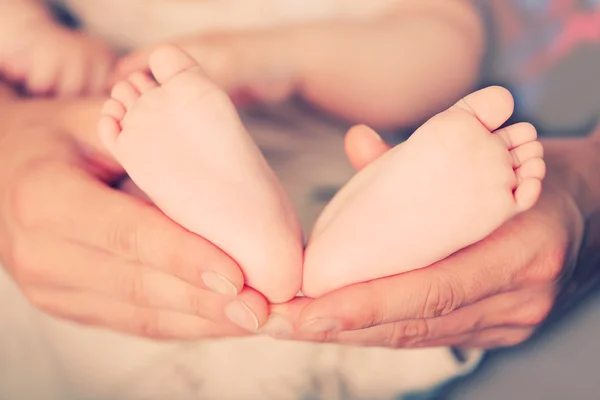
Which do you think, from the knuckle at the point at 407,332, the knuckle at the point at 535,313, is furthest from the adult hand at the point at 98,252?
the knuckle at the point at 535,313

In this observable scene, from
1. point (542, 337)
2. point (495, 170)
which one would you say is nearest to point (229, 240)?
point (495, 170)

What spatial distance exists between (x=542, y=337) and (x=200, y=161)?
1.01ft

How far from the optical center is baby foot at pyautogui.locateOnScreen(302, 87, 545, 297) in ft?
1.02

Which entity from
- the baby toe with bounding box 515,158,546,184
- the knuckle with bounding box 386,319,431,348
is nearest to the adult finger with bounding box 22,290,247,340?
the knuckle with bounding box 386,319,431,348

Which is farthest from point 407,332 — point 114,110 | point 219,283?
point 114,110

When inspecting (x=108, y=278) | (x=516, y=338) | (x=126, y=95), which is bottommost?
(x=516, y=338)

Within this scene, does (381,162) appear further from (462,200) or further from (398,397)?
(398,397)

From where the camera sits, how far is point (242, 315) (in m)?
0.33

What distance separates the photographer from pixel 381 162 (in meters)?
0.36

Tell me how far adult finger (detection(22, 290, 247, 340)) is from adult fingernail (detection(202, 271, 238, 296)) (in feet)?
0.21

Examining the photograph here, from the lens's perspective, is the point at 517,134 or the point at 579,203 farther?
the point at 579,203

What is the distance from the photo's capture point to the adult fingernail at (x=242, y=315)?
1.07 ft

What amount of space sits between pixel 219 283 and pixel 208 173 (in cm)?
7

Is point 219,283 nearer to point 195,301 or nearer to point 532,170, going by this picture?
point 195,301
